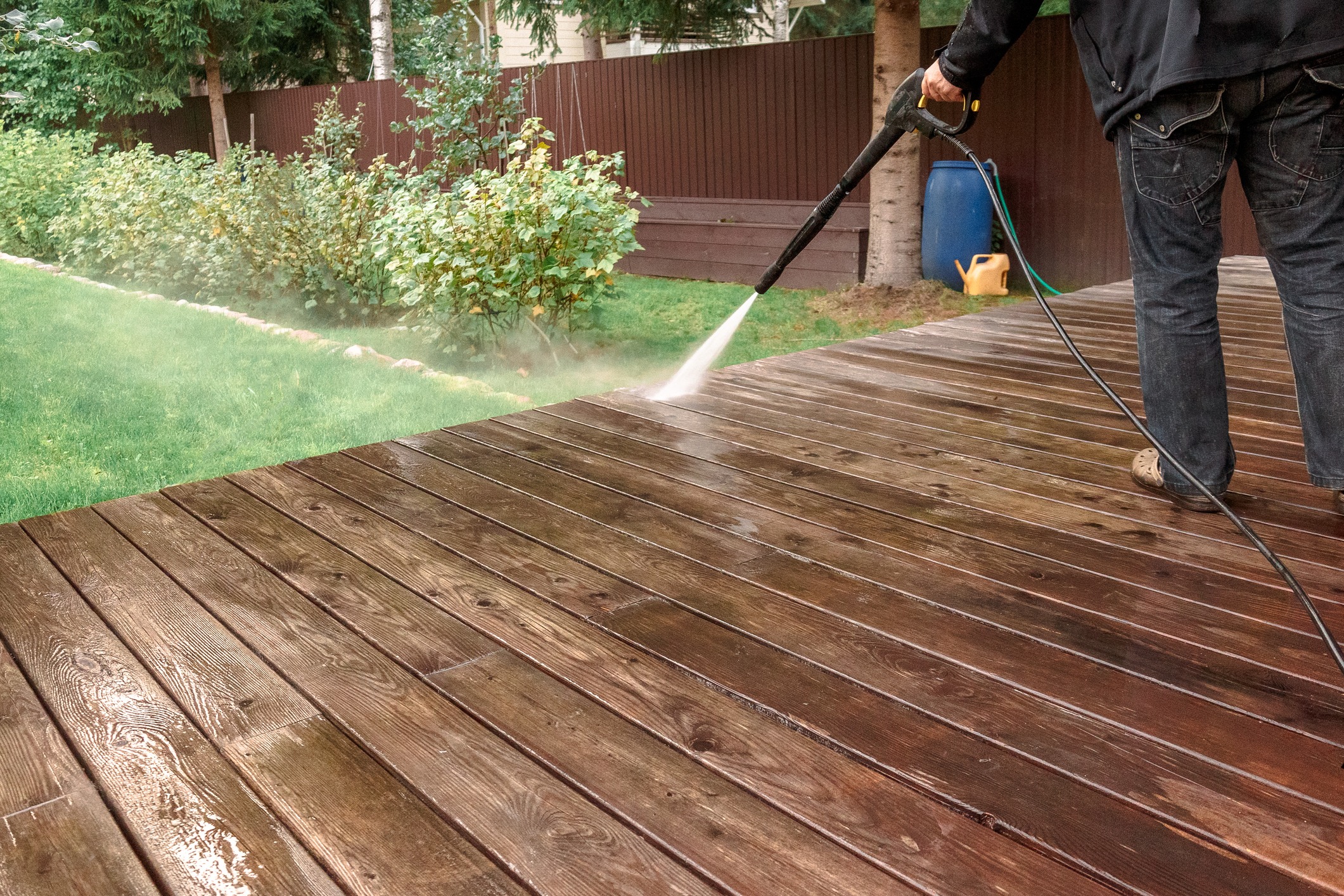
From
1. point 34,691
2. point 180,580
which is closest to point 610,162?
point 180,580

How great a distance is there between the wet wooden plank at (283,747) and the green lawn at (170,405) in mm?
1796

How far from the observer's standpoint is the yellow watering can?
725 centimetres

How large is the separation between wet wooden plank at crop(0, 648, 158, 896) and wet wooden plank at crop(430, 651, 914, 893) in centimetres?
47

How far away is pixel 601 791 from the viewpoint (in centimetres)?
139

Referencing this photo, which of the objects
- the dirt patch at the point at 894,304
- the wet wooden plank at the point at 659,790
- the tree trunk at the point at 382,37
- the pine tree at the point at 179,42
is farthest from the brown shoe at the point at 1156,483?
the pine tree at the point at 179,42

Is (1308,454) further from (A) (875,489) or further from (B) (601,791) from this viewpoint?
(B) (601,791)

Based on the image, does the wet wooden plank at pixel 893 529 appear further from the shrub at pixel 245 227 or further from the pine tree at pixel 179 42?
the pine tree at pixel 179 42

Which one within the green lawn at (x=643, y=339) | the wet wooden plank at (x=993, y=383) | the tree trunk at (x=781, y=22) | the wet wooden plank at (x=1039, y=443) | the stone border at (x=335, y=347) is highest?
the tree trunk at (x=781, y=22)

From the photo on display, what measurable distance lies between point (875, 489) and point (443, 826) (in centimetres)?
140

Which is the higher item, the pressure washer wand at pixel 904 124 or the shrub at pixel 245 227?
the pressure washer wand at pixel 904 124

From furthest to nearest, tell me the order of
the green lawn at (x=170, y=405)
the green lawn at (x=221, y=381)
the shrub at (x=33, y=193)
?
the shrub at (x=33, y=193) < the green lawn at (x=221, y=381) < the green lawn at (x=170, y=405)

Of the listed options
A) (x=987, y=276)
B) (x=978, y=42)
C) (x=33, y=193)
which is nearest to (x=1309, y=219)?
(x=978, y=42)

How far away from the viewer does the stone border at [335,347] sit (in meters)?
4.88

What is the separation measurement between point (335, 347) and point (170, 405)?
1.02 m
